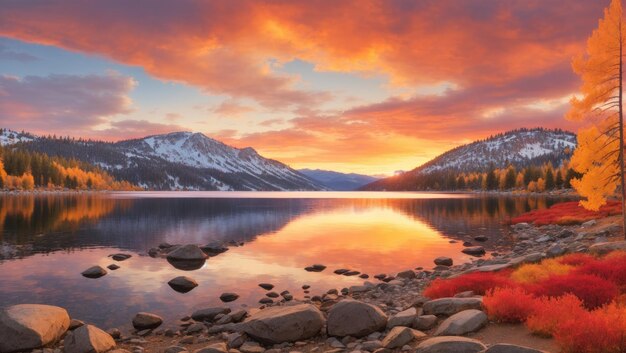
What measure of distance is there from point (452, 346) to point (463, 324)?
233 cm

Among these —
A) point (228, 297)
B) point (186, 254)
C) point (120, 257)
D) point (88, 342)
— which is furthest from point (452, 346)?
point (120, 257)

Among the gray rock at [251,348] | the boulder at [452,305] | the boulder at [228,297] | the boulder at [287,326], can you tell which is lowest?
the boulder at [228,297]

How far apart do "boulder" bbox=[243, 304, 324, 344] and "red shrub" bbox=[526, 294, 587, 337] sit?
732 cm

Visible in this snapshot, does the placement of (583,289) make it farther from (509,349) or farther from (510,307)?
(509,349)

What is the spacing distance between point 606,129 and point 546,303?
2483 centimetres

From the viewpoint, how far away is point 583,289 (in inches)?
558

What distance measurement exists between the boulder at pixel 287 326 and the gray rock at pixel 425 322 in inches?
141

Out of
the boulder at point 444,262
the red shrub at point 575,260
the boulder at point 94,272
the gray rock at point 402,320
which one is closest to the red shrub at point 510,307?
the gray rock at point 402,320

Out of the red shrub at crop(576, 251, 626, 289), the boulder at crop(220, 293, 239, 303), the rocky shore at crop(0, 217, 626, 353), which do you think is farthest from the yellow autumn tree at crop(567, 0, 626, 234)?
the boulder at crop(220, 293, 239, 303)

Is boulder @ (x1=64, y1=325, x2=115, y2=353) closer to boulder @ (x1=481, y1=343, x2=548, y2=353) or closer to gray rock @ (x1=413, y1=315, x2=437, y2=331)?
gray rock @ (x1=413, y1=315, x2=437, y2=331)

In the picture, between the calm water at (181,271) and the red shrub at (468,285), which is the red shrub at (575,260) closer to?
the red shrub at (468,285)

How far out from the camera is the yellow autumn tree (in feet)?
95.1

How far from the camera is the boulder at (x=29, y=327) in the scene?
49.2 feet

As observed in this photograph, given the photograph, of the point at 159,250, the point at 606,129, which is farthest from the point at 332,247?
the point at 606,129
